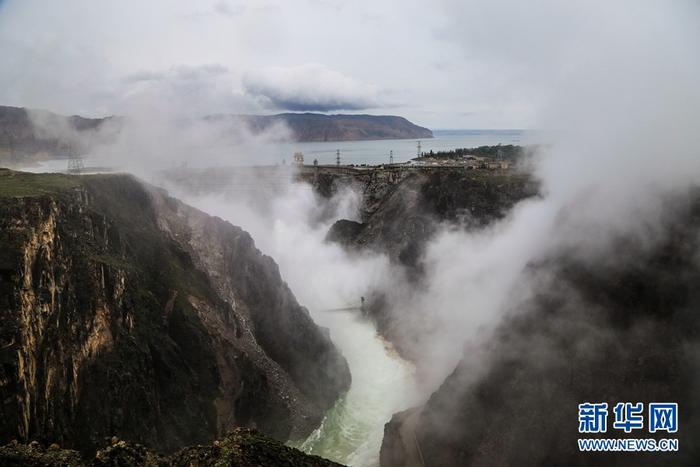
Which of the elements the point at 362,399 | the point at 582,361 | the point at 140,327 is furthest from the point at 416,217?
the point at 582,361

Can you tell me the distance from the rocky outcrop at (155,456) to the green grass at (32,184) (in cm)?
1725

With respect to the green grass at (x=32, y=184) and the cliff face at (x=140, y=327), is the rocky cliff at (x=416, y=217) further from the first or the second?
the green grass at (x=32, y=184)

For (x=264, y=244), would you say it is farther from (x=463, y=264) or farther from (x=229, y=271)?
(x=463, y=264)

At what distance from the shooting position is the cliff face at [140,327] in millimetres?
28469

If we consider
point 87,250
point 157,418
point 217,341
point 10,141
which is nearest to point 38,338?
point 87,250

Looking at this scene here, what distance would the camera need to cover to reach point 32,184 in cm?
3688

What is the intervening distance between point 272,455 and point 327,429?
21.1 meters

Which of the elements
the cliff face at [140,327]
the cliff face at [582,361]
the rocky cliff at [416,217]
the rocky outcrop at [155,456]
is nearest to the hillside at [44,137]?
the cliff face at [140,327]

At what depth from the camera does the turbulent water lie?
40266mm

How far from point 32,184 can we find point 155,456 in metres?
25.2

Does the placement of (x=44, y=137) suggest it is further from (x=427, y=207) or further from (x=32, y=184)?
(x=427, y=207)

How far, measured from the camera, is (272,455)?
75.0ft

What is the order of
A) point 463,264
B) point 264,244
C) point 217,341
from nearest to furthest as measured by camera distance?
point 217,341 < point 463,264 < point 264,244

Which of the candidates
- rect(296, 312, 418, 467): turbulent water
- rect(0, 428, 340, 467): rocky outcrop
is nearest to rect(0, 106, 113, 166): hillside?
rect(296, 312, 418, 467): turbulent water
